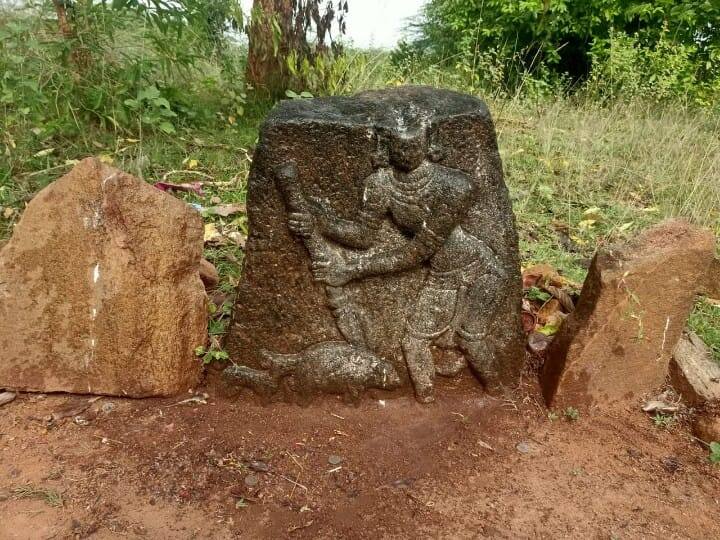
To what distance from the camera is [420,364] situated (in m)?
2.65

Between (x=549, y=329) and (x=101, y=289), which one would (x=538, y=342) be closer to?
(x=549, y=329)

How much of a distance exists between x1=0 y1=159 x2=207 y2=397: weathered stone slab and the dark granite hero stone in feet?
0.91

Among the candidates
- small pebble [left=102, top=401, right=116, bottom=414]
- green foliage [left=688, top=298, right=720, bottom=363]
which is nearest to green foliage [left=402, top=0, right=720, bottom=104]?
green foliage [left=688, top=298, right=720, bottom=363]

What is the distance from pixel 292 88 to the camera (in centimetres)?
562

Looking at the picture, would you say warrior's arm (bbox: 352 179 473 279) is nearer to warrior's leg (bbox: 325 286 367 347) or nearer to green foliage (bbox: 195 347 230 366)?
warrior's leg (bbox: 325 286 367 347)

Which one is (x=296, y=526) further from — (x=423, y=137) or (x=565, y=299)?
(x=565, y=299)

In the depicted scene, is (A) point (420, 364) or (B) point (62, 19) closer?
(A) point (420, 364)

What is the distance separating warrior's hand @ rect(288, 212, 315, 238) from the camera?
239 cm

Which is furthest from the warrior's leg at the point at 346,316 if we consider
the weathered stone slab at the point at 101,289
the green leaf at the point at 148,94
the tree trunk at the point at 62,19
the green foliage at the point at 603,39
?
the green foliage at the point at 603,39

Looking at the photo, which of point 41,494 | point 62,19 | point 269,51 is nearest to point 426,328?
point 41,494

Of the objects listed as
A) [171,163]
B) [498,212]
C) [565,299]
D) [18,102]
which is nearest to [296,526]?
[498,212]

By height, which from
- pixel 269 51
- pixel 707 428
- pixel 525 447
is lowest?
pixel 525 447

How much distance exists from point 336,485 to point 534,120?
4.75m

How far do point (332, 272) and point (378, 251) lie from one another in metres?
0.21
